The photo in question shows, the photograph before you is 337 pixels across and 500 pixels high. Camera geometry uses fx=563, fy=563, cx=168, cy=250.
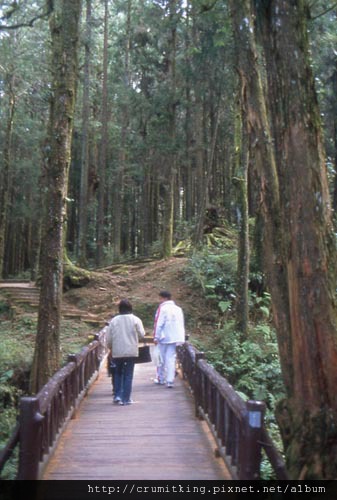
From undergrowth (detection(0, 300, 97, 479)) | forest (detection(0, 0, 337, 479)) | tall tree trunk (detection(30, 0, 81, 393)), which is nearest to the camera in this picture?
forest (detection(0, 0, 337, 479))

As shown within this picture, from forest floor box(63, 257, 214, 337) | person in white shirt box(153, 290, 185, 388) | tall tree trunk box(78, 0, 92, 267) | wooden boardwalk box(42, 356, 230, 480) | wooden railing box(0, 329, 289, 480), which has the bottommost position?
wooden boardwalk box(42, 356, 230, 480)

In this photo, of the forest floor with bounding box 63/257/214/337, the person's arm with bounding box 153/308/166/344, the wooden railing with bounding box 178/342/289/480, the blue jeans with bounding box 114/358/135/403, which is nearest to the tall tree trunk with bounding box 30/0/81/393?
the blue jeans with bounding box 114/358/135/403

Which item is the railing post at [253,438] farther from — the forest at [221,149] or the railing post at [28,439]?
the railing post at [28,439]

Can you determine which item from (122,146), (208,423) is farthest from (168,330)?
(122,146)

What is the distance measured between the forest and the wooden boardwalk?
1331mm

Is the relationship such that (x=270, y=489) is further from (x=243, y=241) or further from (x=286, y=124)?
(x=243, y=241)

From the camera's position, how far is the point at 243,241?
14.9 metres

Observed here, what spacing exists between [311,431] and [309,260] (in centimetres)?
154

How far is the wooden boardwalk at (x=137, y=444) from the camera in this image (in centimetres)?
595

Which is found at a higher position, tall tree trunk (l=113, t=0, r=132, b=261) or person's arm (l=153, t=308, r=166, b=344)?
tall tree trunk (l=113, t=0, r=132, b=261)

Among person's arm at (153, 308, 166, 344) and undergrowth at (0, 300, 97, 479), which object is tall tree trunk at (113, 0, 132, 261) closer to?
undergrowth at (0, 300, 97, 479)

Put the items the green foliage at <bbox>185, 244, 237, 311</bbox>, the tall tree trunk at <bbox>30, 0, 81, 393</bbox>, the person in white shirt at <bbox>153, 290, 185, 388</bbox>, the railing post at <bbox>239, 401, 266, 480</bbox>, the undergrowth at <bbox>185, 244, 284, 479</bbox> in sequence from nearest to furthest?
the railing post at <bbox>239, 401, 266, 480</bbox>, the tall tree trunk at <bbox>30, 0, 81, 393</bbox>, the person in white shirt at <bbox>153, 290, 185, 388</bbox>, the undergrowth at <bbox>185, 244, 284, 479</bbox>, the green foliage at <bbox>185, 244, 237, 311</bbox>

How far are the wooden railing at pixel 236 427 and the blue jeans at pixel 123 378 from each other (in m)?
1.34

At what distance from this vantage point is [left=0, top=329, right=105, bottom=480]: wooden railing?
5.14 m
